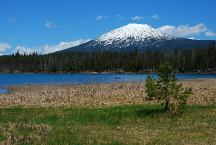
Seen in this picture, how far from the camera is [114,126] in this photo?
24844 millimetres

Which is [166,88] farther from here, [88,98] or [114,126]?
[88,98]

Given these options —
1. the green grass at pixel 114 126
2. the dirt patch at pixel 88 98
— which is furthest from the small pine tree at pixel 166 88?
the dirt patch at pixel 88 98

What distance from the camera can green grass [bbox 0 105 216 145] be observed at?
65.3 feet

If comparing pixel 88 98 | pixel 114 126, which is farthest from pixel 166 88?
pixel 88 98

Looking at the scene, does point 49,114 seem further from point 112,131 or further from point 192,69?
point 192,69

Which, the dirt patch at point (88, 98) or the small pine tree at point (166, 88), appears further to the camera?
the dirt patch at point (88, 98)

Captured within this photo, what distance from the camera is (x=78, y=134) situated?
21.4 m

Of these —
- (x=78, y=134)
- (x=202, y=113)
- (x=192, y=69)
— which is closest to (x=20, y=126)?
(x=78, y=134)

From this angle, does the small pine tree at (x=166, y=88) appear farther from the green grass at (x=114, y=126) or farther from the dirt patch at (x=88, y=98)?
the dirt patch at (x=88, y=98)

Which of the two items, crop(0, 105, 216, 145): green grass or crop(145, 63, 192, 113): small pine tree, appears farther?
crop(145, 63, 192, 113): small pine tree

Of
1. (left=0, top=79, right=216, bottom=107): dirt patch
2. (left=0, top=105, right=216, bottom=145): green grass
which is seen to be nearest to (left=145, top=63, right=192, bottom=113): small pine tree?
(left=0, top=105, right=216, bottom=145): green grass

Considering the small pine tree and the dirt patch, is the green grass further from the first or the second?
the dirt patch

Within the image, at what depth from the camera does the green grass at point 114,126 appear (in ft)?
65.3

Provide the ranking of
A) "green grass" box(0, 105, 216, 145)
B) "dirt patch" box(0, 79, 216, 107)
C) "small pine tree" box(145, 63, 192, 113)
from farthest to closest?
"dirt patch" box(0, 79, 216, 107), "small pine tree" box(145, 63, 192, 113), "green grass" box(0, 105, 216, 145)
